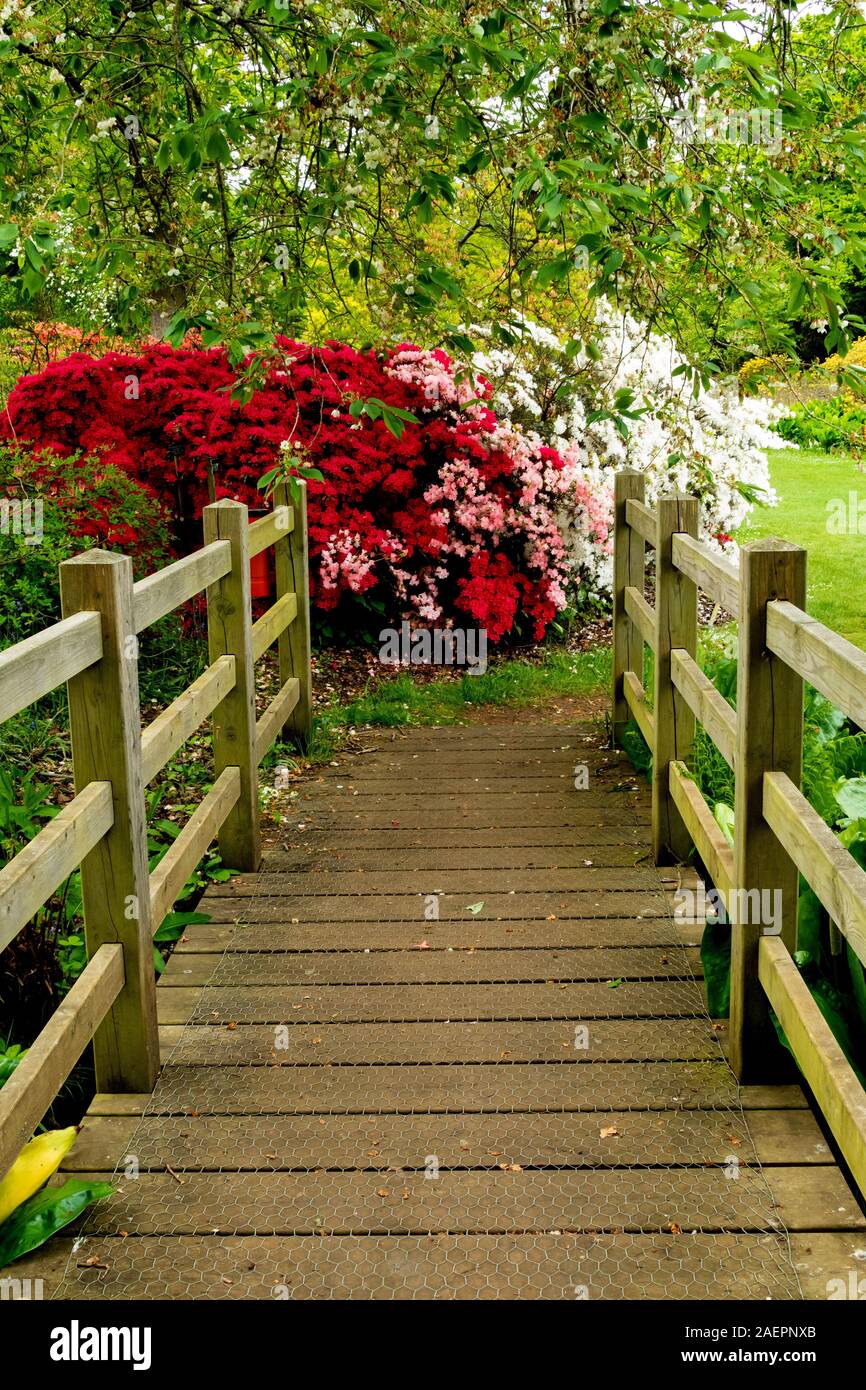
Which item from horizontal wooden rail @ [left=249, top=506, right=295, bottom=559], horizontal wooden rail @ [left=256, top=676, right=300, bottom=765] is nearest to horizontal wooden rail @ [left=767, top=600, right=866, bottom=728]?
horizontal wooden rail @ [left=256, top=676, right=300, bottom=765]

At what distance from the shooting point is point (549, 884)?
4.92m

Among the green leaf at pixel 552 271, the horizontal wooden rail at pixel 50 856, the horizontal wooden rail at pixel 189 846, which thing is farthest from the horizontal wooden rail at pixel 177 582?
the green leaf at pixel 552 271

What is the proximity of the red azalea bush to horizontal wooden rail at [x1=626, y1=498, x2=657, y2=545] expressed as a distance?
250 cm

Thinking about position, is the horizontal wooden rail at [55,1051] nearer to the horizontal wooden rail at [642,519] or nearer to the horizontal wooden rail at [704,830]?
the horizontal wooden rail at [704,830]

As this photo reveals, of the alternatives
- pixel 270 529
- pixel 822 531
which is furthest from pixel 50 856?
pixel 822 531

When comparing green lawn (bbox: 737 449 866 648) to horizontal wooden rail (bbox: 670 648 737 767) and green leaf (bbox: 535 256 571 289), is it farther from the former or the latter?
green leaf (bbox: 535 256 571 289)

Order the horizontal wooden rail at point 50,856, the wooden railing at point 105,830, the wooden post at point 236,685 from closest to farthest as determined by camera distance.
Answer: the horizontal wooden rail at point 50,856 → the wooden railing at point 105,830 → the wooden post at point 236,685

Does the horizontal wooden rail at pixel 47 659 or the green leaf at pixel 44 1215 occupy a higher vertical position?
the horizontal wooden rail at pixel 47 659

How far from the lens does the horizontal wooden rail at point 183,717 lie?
3640 mm

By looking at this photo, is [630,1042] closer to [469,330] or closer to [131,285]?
[469,330]

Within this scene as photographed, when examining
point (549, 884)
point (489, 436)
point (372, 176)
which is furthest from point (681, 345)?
point (489, 436)

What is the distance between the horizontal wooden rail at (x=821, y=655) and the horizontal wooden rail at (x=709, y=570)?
12.8 inches

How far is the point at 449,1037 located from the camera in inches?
147

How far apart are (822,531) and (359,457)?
6972 millimetres
